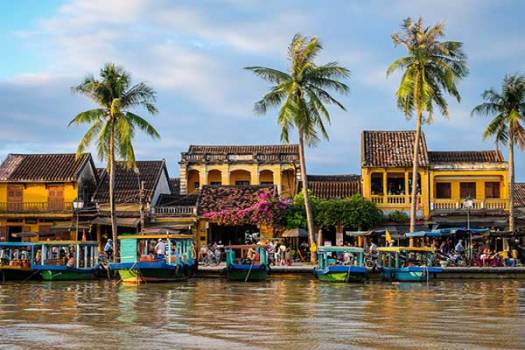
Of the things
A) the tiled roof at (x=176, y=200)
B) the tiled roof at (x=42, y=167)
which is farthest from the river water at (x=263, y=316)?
the tiled roof at (x=42, y=167)

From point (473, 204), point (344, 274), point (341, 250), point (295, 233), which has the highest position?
point (473, 204)

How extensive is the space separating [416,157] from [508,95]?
287 inches

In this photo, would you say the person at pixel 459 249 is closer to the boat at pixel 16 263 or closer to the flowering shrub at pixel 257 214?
the flowering shrub at pixel 257 214

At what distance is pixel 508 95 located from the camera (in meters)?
45.7

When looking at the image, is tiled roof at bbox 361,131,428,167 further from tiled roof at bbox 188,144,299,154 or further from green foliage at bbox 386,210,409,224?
tiled roof at bbox 188,144,299,154

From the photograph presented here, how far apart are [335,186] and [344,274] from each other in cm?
1677

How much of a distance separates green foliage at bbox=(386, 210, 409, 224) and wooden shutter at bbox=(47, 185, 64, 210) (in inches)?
789

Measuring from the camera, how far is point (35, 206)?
5059cm

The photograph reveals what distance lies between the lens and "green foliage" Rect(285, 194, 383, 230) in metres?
46.5

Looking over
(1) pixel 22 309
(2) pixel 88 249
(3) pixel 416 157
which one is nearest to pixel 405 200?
(3) pixel 416 157

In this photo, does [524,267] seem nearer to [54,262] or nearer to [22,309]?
[54,262]

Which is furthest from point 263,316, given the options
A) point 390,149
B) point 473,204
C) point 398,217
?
point 390,149

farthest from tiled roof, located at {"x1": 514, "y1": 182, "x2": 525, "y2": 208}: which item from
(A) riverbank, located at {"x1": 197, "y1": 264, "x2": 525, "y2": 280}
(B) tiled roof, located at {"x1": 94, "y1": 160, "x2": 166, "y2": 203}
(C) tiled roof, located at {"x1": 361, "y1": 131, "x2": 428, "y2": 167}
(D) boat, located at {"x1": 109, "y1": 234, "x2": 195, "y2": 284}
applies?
(B) tiled roof, located at {"x1": 94, "y1": 160, "x2": 166, "y2": 203}

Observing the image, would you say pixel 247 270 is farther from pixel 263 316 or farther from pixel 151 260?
pixel 263 316
